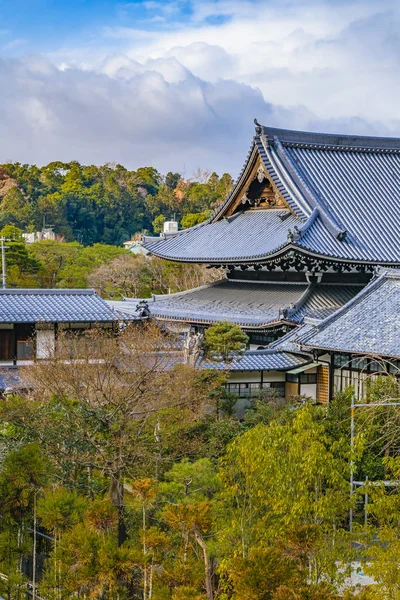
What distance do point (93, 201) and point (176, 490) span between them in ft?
242

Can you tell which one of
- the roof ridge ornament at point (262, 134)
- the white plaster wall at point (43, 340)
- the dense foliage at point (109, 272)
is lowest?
the white plaster wall at point (43, 340)

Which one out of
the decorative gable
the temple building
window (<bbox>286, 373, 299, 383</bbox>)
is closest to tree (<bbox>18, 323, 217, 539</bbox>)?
window (<bbox>286, 373, 299, 383</bbox>)

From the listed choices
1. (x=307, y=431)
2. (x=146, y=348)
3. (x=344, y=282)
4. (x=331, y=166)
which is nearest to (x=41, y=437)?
(x=146, y=348)

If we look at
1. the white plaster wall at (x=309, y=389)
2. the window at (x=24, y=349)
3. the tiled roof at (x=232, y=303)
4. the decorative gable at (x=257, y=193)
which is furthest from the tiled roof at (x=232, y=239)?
the window at (x=24, y=349)

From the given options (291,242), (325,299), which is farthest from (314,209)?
(291,242)

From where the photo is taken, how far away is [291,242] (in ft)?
76.6

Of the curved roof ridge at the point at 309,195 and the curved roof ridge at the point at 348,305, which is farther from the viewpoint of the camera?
the curved roof ridge at the point at 309,195

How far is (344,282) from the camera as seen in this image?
25844 millimetres

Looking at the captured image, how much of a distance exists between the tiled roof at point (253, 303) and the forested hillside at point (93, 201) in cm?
4780

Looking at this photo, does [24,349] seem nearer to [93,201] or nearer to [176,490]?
[176,490]

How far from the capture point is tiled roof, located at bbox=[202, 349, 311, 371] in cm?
2039

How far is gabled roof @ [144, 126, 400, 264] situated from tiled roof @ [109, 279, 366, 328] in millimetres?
1238

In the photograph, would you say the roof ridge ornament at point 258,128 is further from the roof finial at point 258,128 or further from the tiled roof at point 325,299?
the tiled roof at point 325,299

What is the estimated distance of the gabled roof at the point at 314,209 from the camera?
1001 inches
